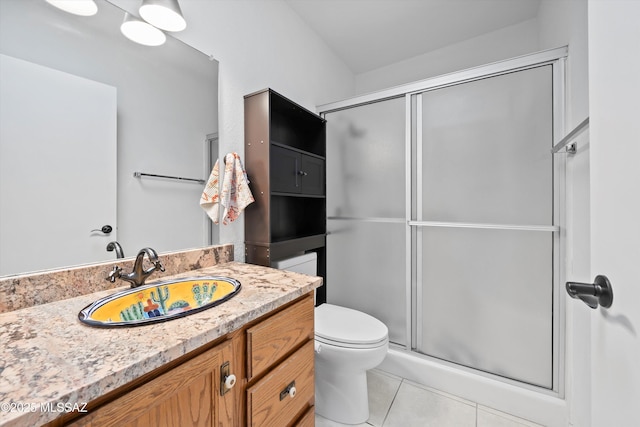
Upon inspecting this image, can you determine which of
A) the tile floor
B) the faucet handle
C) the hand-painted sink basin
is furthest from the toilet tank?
the tile floor

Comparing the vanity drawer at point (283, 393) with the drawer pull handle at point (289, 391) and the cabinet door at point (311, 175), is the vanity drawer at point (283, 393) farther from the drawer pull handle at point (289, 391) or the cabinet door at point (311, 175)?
the cabinet door at point (311, 175)

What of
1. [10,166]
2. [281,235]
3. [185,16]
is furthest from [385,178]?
[10,166]

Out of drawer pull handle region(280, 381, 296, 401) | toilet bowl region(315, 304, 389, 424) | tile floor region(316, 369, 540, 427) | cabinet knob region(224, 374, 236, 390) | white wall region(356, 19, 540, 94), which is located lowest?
tile floor region(316, 369, 540, 427)

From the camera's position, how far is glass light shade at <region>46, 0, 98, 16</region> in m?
0.87

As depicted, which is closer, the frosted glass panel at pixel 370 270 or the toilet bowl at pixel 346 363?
the toilet bowl at pixel 346 363

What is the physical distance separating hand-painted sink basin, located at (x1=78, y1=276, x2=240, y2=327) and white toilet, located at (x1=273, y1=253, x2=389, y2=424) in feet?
1.61

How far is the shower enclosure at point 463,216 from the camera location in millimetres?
1459

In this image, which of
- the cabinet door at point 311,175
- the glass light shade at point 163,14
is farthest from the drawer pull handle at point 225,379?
the glass light shade at point 163,14

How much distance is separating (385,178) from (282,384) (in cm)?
147

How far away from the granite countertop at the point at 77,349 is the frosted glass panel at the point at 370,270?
120cm

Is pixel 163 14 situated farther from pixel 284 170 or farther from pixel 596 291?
pixel 596 291

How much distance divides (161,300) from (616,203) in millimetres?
1283

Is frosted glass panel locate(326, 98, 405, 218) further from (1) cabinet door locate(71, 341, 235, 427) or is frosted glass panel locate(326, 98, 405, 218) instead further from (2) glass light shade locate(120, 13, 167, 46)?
(1) cabinet door locate(71, 341, 235, 427)

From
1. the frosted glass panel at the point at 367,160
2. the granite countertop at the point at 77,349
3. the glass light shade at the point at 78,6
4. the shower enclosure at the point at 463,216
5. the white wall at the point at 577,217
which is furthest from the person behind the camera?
the frosted glass panel at the point at 367,160
